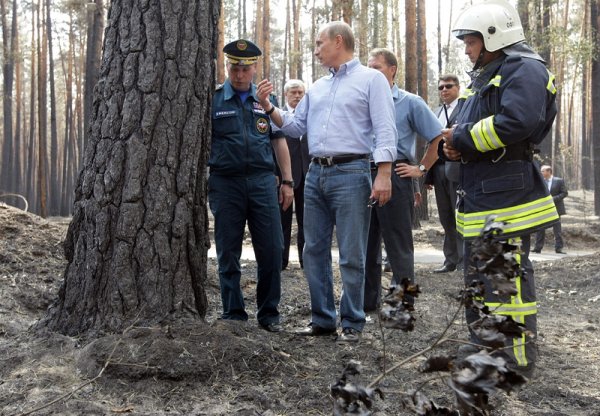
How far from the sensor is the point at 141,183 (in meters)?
3.47

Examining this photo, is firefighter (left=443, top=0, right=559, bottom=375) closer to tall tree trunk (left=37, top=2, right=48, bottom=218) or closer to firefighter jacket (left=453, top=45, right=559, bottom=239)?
firefighter jacket (left=453, top=45, right=559, bottom=239)

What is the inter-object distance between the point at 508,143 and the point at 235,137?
180 centimetres

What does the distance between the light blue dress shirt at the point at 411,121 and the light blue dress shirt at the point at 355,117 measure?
1154mm

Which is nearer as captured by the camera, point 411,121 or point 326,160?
point 326,160

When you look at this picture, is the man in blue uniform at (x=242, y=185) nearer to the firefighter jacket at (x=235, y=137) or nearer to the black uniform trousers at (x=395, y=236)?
the firefighter jacket at (x=235, y=137)

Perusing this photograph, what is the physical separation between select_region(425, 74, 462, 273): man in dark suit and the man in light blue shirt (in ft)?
9.39

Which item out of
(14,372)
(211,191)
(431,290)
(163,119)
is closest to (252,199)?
(211,191)

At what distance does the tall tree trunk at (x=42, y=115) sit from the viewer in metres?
20.7

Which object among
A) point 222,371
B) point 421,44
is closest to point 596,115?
point 421,44

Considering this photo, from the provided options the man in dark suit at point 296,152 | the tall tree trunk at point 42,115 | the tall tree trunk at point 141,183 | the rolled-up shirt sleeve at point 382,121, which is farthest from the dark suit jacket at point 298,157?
the tall tree trunk at point 42,115

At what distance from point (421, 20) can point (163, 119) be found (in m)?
22.2

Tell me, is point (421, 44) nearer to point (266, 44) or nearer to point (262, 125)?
point (266, 44)

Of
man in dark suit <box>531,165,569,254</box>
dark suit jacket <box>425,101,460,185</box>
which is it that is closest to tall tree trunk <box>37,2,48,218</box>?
man in dark suit <box>531,165,569,254</box>

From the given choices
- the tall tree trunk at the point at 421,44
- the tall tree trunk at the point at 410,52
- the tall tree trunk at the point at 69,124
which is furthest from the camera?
the tall tree trunk at the point at 69,124
